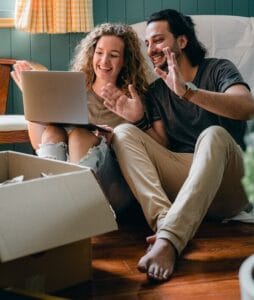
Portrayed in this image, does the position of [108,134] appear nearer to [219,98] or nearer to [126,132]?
[126,132]

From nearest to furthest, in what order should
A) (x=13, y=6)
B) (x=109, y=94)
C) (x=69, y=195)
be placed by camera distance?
(x=69, y=195) < (x=109, y=94) < (x=13, y=6)

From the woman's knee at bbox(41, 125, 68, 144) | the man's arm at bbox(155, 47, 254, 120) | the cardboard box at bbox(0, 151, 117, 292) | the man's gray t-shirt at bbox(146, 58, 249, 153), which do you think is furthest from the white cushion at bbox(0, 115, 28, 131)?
the cardboard box at bbox(0, 151, 117, 292)

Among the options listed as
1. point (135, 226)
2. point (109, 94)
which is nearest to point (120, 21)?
point (109, 94)

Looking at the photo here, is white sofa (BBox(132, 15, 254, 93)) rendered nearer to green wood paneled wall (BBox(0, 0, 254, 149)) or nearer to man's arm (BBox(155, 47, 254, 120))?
green wood paneled wall (BBox(0, 0, 254, 149))

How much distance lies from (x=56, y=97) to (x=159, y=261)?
63 cm

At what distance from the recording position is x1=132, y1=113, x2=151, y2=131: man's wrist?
2.14 m

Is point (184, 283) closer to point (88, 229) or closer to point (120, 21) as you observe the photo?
point (88, 229)

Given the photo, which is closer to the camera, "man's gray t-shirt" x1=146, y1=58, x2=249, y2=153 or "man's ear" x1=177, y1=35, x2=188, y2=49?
"man's gray t-shirt" x1=146, y1=58, x2=249, y2=153

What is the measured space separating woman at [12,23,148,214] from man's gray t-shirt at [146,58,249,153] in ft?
0.45

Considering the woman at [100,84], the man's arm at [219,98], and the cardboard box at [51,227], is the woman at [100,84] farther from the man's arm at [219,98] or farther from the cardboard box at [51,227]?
the cardboard box at [51,227]

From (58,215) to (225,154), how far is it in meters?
0.70

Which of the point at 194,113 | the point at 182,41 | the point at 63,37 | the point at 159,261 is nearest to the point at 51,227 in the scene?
the point at 159,261

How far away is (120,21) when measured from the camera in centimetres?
301

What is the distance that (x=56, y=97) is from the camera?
179cm
